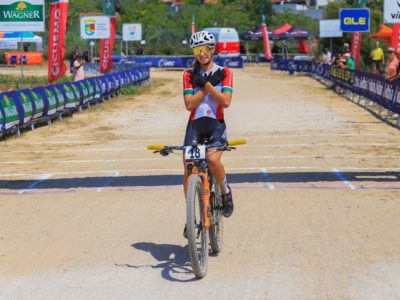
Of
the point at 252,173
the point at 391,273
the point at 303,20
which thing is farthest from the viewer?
the point at 303,20

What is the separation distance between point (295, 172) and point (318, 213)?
3413 mm

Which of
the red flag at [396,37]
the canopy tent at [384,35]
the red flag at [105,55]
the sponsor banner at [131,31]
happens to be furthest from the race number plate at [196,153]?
the sponsor banner at [131,31]

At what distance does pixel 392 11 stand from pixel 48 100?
10.8m

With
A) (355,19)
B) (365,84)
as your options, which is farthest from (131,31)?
(365,84)

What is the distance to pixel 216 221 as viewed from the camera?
788cm

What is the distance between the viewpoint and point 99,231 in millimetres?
9086

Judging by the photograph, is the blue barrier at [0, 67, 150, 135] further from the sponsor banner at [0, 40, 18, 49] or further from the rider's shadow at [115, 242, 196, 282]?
the sponsor banner at [0, 40, 18, 49]

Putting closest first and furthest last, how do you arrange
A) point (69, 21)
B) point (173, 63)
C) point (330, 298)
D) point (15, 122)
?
1. point (330, 298)
2. point (15, 122)
3. point (173, 63)
4. point (69, 21)

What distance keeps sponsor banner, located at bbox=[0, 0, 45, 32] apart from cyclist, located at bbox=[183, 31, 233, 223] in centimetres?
1578

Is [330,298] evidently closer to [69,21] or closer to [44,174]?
[44,174]

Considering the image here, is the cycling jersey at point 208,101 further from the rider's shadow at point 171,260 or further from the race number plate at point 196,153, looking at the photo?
the rider's shadow at point 171,260

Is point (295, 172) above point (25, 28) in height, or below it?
below

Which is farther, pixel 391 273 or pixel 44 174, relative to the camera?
pixel 44 174

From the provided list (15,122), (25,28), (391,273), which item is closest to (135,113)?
(25,28)
